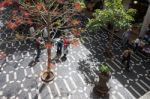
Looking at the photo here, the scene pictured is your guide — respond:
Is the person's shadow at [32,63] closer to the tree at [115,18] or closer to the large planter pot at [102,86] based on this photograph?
the tree at [115,18]

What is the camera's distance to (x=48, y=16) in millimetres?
11984

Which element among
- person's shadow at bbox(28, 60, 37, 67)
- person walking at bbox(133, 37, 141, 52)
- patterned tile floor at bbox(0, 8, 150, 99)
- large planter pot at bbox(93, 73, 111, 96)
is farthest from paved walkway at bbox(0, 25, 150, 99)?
person walking at bbox(133, 37, 141, 52)

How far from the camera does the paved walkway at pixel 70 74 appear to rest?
12.8 metres

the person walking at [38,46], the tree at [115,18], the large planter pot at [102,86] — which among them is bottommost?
the large planter pot at [102,86]

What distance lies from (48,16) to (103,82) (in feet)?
15.0

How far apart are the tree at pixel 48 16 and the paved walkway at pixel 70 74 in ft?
3.16

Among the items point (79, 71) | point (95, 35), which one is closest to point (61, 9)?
point (95, 35)

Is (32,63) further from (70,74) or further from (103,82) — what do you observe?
(103,82)

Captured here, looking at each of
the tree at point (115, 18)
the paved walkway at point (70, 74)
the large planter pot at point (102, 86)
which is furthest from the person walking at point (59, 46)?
the large planter pot at point (102, 86)

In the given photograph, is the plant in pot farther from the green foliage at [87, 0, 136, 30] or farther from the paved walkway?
the green foliage at [87, 0, 136, 30]

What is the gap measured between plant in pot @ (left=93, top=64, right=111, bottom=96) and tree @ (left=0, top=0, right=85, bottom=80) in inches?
115

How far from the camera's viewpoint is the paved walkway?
12.8 m

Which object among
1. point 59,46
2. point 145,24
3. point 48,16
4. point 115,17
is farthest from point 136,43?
point 48,16

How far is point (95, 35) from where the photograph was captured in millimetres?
19719
